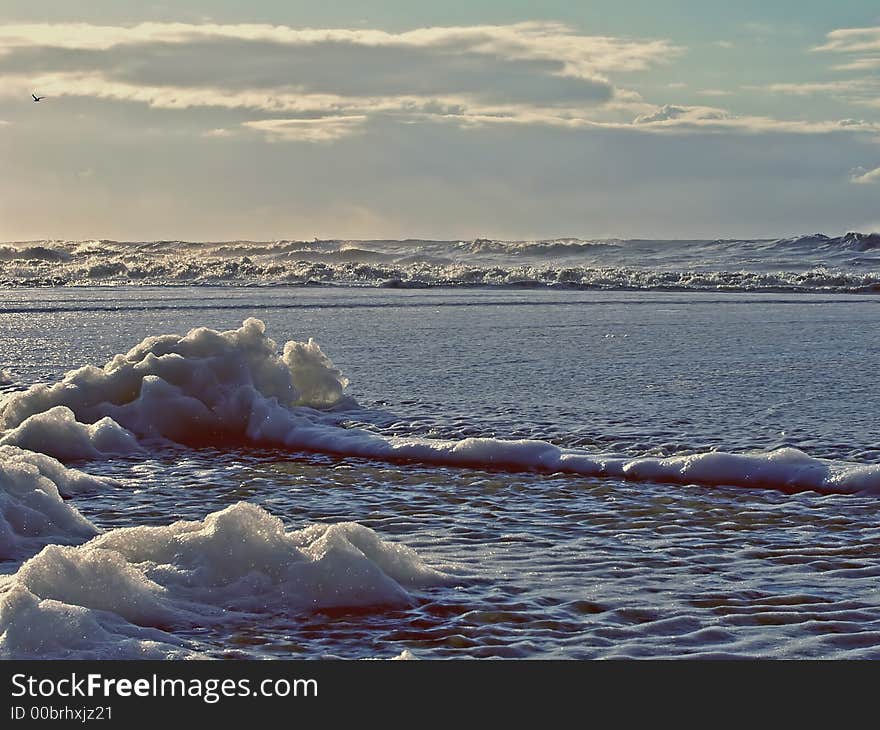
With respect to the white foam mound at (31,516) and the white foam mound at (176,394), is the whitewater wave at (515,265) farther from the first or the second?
the white foam mound at (31,516)

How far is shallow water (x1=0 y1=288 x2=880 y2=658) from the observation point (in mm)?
5082

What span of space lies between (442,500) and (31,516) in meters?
2.51

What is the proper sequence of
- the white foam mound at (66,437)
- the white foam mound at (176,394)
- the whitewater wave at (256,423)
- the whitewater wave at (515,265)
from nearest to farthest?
the whitewater wave at (256,423) < the white foam mound at (66,437) < the white foam mound at (176,394) < the whitewater wave at (515,265)

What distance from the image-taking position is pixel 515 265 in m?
65.9

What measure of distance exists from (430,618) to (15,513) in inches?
108

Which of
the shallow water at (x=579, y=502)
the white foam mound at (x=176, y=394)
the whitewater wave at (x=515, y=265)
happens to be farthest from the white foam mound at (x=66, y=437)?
the whitewater wave at (x=515, y=265)

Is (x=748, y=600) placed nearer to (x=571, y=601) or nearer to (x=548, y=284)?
(x=571, y=601)

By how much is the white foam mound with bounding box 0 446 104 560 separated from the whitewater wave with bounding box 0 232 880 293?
3420 centimetres

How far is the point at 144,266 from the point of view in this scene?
49875mm

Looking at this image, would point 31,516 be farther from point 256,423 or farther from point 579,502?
point 256,423

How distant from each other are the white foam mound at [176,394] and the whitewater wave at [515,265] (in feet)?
96.4

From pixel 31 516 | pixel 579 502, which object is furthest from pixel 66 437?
pixel 579 502

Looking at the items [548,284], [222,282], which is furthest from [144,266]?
[548,284]

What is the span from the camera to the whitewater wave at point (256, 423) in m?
8.32
